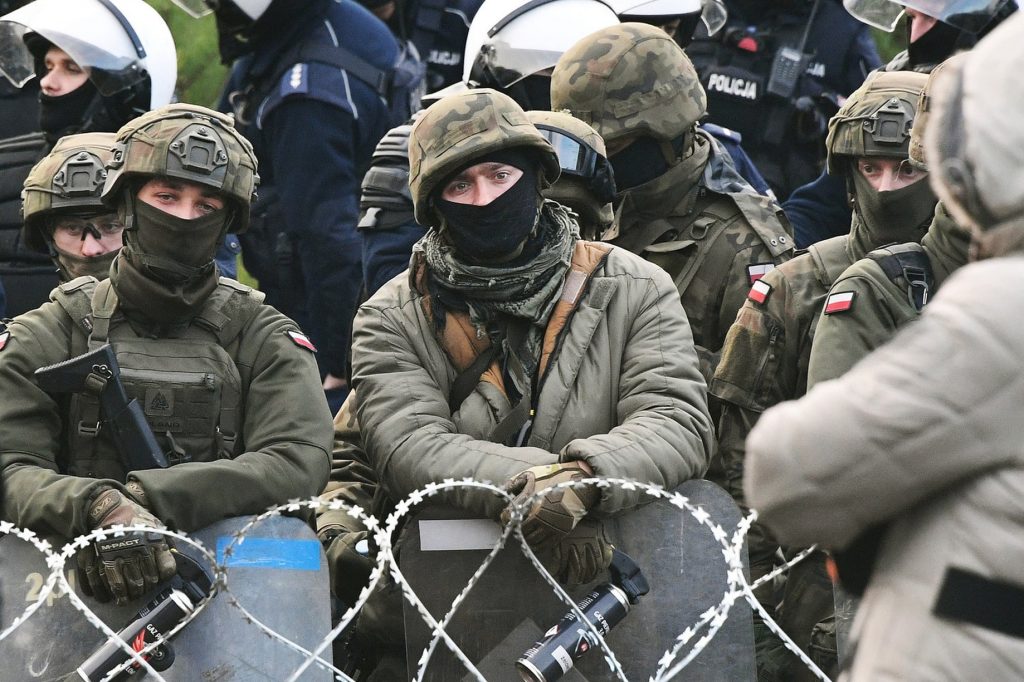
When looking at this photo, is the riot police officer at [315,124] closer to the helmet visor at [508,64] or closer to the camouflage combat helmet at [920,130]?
the helmet visor at [508,64]

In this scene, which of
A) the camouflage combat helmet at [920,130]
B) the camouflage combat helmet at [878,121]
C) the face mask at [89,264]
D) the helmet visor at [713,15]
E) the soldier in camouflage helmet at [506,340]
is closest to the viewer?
the soldier in camouflage helmet at [506,340]

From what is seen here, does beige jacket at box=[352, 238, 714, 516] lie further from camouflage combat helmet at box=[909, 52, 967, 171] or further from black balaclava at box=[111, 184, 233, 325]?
camouflage combat helmet at box=[909, 52, 967, 171]

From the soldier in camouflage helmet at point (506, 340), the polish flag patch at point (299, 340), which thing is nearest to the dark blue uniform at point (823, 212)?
the soldier in camouflage helmet at point (506, 340)

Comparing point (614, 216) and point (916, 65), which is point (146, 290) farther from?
point (916, 65)

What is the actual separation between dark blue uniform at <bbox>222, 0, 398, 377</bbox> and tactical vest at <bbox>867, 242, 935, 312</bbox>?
327 cm

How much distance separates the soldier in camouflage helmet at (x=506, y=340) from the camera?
4.97m

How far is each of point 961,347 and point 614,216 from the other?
4.00 m

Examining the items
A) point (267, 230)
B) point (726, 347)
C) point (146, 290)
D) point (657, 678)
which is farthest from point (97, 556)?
point (267, 230)

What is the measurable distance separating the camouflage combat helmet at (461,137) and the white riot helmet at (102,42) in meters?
2.55

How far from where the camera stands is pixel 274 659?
4.65 meters

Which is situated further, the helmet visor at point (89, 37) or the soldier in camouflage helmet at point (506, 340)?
the helmet visor at point (89, 37)

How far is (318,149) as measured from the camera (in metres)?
8.02

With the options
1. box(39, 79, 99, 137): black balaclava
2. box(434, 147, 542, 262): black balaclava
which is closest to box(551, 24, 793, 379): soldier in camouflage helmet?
box(434, 147, 542, 262): black balaclava

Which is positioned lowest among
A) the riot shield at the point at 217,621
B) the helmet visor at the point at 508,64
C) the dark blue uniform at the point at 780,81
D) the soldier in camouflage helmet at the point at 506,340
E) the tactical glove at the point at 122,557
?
the dark blue uniform at the point at 780,81
